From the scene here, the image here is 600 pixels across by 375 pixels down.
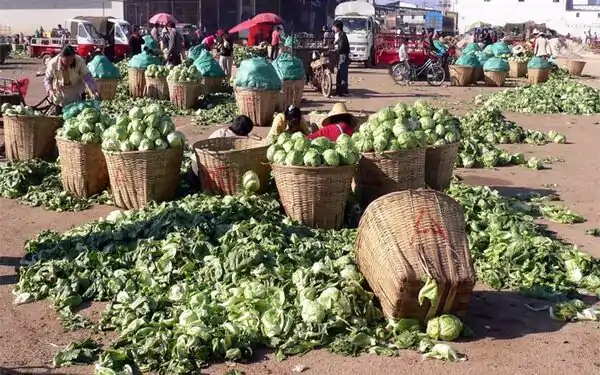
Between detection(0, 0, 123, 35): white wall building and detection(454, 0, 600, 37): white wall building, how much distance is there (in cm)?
3779

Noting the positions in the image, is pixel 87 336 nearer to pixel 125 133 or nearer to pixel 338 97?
pixel 125 133

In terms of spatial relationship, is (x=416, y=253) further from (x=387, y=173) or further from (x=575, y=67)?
(x=575, y=67)

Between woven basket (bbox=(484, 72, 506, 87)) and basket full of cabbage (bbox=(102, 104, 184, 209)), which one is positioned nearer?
basket full of cabbage (bbox=(102, 104, 184, 209))

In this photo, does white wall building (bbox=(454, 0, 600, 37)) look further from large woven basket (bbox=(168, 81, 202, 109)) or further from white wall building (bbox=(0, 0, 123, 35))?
large woven basket (bbox=(168, 81, 202, 109))

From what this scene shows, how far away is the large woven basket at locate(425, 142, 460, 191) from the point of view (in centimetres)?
798

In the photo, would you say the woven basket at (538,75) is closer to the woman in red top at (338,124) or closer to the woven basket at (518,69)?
the woven basket at (518,69)

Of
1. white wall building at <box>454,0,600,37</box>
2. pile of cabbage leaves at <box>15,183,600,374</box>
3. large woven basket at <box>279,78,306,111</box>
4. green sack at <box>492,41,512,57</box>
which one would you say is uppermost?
white wall building at <box>454,0,600,37</box>

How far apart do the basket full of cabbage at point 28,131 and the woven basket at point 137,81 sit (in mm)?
7740

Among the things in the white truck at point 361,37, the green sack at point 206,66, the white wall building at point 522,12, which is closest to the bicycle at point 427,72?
the white truck at point 361,37

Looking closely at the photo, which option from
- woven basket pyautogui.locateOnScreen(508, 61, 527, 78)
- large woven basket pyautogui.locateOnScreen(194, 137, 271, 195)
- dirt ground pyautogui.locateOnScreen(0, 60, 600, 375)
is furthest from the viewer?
woven basket pyautogui.locateOnScreen(508, 61, 527, 78)

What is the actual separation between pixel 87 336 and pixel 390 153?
3.47 m

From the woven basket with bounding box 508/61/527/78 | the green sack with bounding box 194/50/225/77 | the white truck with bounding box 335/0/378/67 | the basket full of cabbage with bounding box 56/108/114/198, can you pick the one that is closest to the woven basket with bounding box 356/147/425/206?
the basket full of cabbage with bounding box 56/108/114/198

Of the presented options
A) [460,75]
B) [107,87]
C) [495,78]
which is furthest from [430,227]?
[495,78]

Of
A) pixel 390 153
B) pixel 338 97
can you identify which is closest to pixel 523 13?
pixel 338 97
